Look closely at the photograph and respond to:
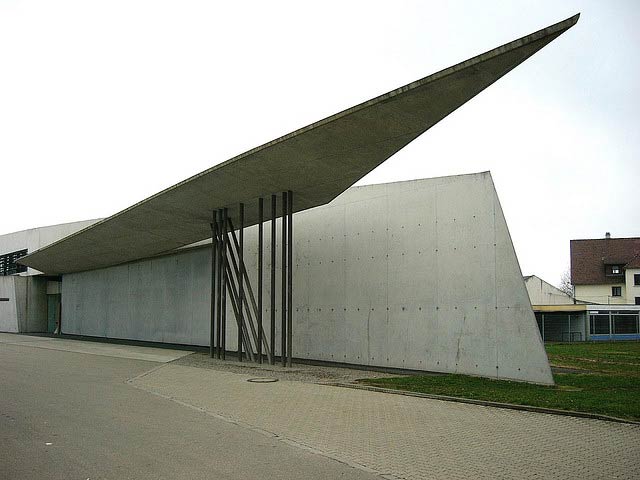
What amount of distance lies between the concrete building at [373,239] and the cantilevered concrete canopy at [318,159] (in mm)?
34

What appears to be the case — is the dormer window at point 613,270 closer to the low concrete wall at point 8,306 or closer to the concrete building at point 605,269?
the concrete building at point 605,269

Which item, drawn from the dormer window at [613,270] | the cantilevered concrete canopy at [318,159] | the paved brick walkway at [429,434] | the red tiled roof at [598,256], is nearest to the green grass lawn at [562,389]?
the paved brick walkway at [429,434]

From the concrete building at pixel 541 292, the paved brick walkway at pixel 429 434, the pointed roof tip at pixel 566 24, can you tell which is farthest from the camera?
the concrete building at pixel 541 292

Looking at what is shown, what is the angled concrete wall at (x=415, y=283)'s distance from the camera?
15086mm

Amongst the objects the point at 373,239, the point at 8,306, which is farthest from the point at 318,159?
the point at 8,306

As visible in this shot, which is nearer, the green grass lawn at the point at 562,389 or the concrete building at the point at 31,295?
the green grass lawn at the point at 562,389

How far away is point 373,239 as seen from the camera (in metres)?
18.3

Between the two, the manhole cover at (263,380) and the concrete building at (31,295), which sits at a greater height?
the concrete building at (31,295)

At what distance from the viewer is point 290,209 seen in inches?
688

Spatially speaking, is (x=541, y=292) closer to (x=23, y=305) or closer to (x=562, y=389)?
(x=23, y=305)

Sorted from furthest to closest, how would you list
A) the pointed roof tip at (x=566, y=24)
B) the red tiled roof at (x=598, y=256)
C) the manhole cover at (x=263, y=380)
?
the red tiled roof at (x=598, y=256), the manhole cover at (x=263, y=380), the pointed roof tip at (x=566, y=24)

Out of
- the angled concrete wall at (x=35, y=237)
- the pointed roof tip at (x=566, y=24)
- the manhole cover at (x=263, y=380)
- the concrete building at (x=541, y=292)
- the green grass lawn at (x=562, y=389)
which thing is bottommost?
the manhole cover at (x=263, y=380)

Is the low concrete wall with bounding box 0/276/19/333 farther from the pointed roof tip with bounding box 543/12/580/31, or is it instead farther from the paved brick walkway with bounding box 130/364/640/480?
the pointed roof tip with bounding box 543/12/580/31

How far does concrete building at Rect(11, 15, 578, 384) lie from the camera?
12719 millimetres
